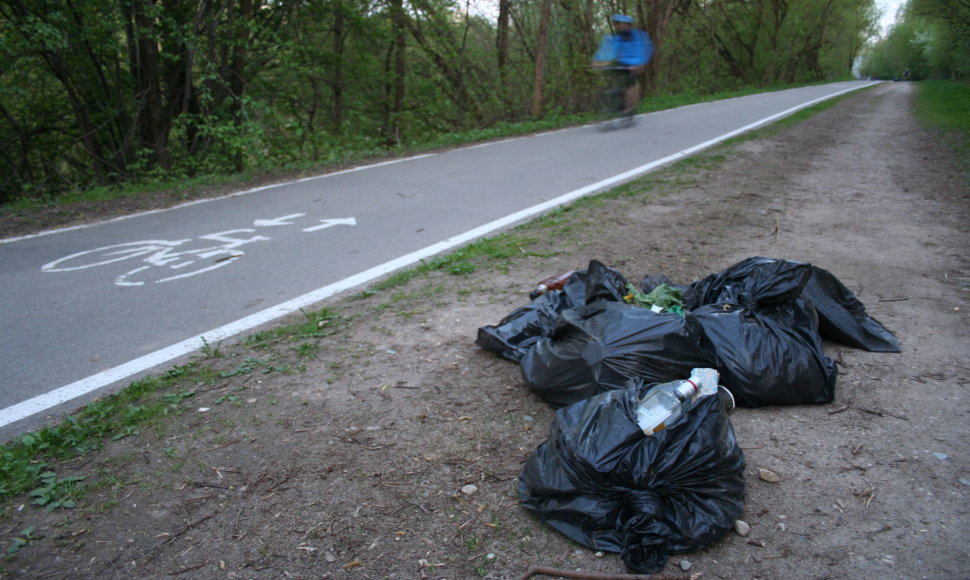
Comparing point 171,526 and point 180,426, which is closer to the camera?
point 171,526

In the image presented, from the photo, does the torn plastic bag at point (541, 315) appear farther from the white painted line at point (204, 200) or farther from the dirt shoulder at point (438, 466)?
the white painted line at point (204, 200)

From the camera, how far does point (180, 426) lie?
122 inches

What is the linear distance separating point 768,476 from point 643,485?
2.24 feet

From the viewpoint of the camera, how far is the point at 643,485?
7.62 feet

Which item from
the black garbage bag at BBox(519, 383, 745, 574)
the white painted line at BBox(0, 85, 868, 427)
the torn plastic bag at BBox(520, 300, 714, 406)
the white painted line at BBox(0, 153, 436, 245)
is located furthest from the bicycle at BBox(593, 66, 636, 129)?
the black garbage bag at BBox(519, 383, 745, 574)

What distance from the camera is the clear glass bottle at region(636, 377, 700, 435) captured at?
2.42 meters

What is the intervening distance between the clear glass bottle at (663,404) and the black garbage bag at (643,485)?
0.03m

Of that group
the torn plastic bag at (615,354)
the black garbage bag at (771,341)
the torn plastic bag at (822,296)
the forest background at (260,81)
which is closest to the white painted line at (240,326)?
the torn plastic bag at (615,354)

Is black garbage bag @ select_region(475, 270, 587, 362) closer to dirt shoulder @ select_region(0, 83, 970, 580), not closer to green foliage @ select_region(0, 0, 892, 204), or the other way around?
dirt shoulder @ select_region(0, 83, 970, 580)

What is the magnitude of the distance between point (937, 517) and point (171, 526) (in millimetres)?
2954

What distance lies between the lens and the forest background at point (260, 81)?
11047 mm

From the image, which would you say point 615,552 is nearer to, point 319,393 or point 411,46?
point 319,393

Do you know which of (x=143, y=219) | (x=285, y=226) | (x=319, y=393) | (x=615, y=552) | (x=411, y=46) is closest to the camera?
(x=615, y=552)

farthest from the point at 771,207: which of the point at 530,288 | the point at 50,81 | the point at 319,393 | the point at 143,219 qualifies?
the point at 50,81
